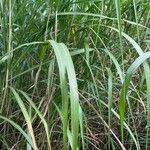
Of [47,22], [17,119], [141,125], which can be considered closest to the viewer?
[47,22]

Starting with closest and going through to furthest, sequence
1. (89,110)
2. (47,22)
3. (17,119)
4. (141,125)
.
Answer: (47,22) < (17,119) < (89,110) < (141,125)

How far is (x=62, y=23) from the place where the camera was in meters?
1.05

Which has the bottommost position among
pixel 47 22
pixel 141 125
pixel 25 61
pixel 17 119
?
pixel 141 125

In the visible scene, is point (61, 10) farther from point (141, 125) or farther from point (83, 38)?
point (141, 125)

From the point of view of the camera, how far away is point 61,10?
102 centimetres

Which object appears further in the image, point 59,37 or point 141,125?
point 141,125

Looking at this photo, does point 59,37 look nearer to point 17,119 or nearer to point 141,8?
point 17,119

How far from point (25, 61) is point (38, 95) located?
95mm

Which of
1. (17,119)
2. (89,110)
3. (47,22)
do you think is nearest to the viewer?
(47,22)

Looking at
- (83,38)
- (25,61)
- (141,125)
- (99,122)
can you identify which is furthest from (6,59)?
(141,125)

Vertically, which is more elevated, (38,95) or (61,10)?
(61,10)

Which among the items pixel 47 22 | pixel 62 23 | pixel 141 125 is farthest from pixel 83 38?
pixel 141 125

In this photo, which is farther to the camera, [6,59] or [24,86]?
[24,86]

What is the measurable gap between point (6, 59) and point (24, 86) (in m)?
0.15
